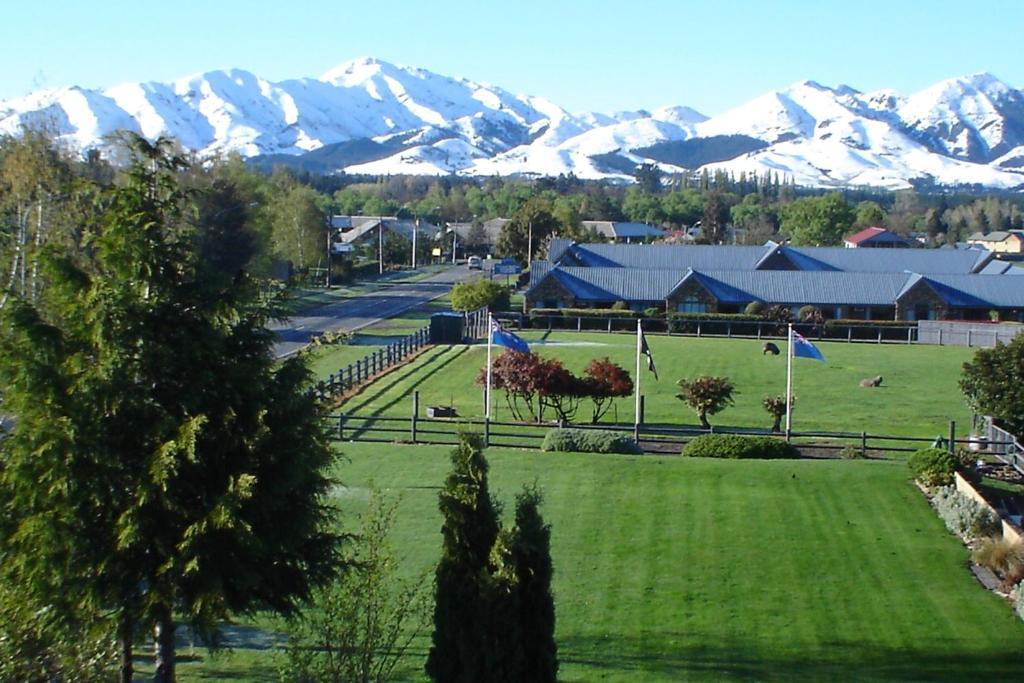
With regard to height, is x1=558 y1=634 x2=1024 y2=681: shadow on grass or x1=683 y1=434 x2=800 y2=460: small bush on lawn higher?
x1=683 y1=434 x2=800 y2=460: small bush on lawn

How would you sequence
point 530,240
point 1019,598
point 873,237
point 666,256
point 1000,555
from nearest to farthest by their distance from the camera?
point 1019,598, point 1000,555, point 666,256, point 530,240, point 873,237

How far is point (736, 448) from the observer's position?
28438 mm

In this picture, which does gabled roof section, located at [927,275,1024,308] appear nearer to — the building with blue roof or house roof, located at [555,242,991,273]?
the building with blue roof

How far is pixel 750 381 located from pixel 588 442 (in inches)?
667

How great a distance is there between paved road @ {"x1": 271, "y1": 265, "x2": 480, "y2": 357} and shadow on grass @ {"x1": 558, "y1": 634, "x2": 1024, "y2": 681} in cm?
3241

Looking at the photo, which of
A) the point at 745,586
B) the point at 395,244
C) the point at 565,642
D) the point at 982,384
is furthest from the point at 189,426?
the point at 395,244

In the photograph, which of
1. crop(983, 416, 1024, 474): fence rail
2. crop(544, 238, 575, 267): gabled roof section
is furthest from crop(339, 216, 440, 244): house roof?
crop(983, 416, 1024, 474): fence rail

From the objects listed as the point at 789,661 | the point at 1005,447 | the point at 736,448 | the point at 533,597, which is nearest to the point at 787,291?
the point at 1005,447

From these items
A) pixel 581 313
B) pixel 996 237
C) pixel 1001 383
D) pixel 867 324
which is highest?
pixel 996 237

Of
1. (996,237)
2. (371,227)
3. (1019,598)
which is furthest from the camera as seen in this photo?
(996,237)

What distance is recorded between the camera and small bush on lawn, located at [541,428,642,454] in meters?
28.3

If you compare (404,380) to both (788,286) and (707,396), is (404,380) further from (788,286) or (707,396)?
(788,286)

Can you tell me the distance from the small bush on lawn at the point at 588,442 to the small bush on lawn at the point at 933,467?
19.7 ft

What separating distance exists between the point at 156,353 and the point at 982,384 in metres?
24.5
